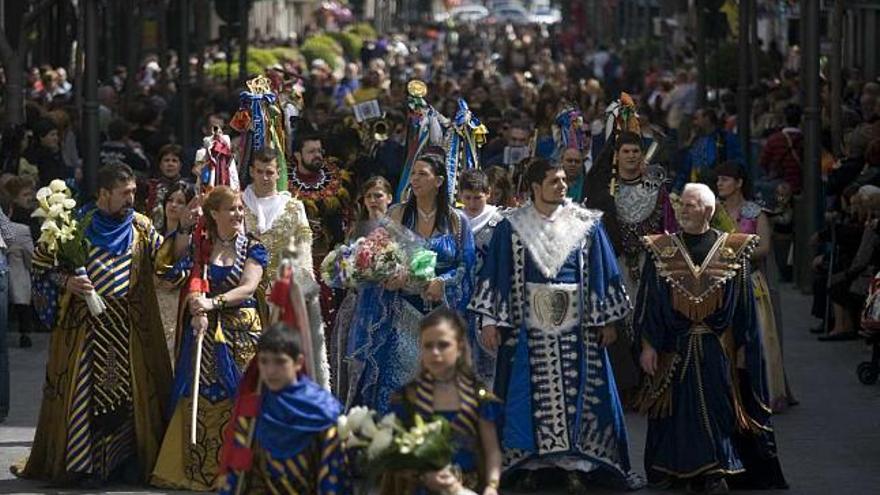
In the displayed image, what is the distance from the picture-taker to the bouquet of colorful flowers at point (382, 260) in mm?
12883

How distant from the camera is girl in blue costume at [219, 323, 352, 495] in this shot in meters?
9.17

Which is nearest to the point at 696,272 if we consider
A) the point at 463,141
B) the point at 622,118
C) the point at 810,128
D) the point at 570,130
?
the point at 463,141

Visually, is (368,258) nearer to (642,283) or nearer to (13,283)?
(642,283)

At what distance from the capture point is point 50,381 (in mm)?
12836

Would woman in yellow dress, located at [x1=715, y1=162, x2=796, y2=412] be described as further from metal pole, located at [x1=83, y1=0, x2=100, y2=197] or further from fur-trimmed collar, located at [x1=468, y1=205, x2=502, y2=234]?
metal pole, located at [x1=83, y1=0, x2=100, y2=197]

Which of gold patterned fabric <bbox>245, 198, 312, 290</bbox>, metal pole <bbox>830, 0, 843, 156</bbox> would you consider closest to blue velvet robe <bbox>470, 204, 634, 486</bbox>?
gold patterned fabric <bbox>245, 198, 312, 290</bbox>

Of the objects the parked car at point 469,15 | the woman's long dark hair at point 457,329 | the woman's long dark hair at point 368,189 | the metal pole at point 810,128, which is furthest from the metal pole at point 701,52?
the parked car at point 469,15

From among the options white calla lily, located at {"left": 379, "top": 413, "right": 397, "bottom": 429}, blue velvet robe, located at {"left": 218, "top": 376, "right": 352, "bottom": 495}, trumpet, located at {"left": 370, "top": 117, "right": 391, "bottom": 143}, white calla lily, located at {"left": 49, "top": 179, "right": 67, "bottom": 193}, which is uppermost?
white calla lily, located at {"left": 49, "top": 179, "right": 67, "bottom": 193}

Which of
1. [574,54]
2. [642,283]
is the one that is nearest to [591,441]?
[642,283]

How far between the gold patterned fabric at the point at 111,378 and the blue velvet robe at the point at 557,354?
1793mm

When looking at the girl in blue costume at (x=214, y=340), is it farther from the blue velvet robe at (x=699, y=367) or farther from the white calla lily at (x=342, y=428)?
the white calla lily at (x=342, y=428)

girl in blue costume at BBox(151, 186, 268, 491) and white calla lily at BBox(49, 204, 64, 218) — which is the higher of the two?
white calla lily at BBox(49, 204, 64, 218)

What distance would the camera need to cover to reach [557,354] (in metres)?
12.4

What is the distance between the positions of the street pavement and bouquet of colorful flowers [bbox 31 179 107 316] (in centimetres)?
113
